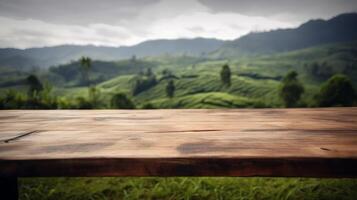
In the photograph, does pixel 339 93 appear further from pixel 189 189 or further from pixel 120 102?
pixel 189 189

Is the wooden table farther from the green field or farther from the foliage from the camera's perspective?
the foliage

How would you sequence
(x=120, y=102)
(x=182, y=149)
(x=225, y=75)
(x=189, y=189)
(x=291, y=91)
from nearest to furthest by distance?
(x=182, y=149)
(x=189, y=189)
(x=120, y=102)
(x=291, y=91)
(x=225, y=75)

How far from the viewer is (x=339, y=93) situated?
47031 millimetres

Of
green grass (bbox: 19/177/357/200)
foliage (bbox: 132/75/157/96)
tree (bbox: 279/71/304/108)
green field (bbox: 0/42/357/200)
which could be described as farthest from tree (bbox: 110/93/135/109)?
green grass (bbox: 19/177/357/200)

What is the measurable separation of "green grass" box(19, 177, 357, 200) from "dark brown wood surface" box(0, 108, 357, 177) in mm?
1437

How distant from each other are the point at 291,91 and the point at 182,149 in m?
64.8

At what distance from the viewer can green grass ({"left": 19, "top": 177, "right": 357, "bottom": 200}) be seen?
260cm

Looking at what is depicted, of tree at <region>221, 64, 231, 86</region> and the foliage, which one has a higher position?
tree at <region>221, 64, 231, 86</region>

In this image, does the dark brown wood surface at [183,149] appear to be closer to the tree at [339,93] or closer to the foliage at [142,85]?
the tree at [339,93]

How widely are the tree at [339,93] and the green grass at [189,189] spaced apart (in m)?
51.7

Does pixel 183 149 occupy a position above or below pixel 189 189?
above

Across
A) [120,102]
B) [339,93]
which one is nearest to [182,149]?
[339,93]

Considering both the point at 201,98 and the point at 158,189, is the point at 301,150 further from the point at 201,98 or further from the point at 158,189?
the point at 201,98

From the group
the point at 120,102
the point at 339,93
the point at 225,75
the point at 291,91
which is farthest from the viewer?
the point at 225,75
